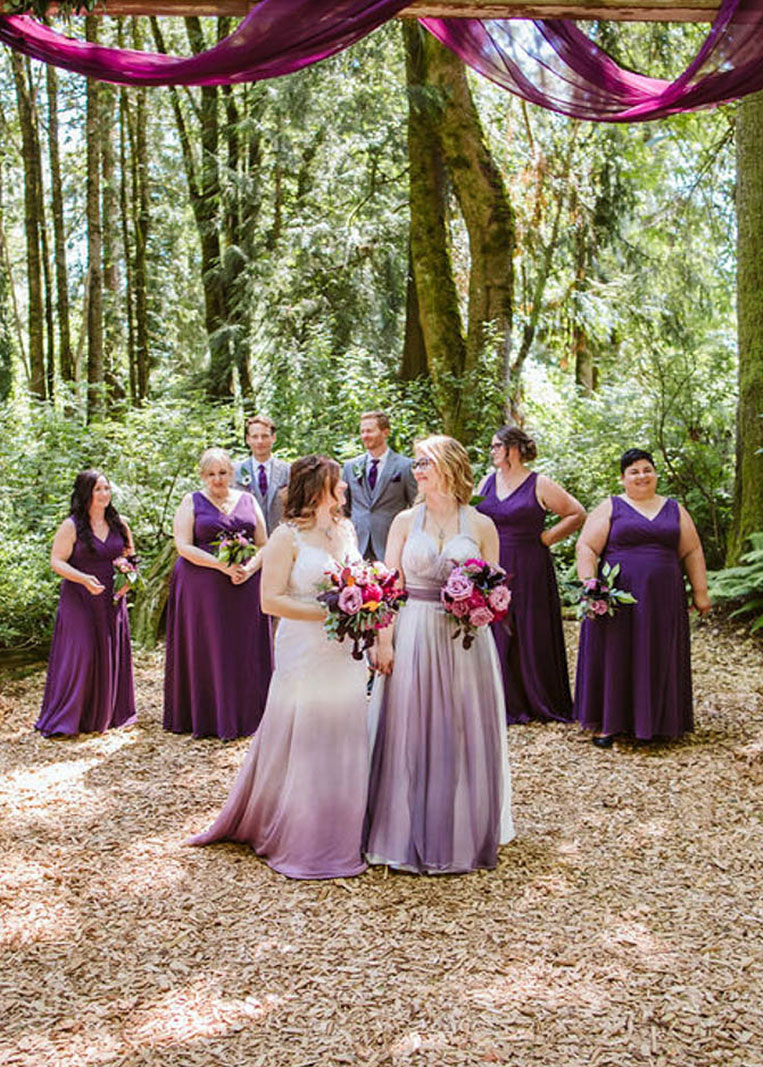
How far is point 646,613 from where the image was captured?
6.60m

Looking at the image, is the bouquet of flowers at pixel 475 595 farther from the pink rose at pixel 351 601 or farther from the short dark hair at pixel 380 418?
the short dark hair at pixel 380 418

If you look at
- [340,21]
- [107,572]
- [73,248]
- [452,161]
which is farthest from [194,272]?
[340,21]

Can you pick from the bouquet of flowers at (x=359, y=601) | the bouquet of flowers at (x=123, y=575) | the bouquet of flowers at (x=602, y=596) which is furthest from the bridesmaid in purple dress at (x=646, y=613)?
the bouquet of flowers at (x=123, y=575)

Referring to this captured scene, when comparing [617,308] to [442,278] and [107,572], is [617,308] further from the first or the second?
[107,572]

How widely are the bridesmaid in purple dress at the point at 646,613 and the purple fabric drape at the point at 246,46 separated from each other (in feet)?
11.1

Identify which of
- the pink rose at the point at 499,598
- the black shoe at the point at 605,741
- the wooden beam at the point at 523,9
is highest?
the wooden beam at the point at 523,9

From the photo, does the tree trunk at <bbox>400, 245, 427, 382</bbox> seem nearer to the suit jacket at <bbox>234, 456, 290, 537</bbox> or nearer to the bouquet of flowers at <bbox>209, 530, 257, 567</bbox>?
the suit jacket at <bbox>234, 456, 290, 537</bbox>

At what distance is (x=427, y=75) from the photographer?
11891mm

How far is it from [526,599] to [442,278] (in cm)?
622

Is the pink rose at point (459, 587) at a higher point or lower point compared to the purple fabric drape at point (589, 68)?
lower

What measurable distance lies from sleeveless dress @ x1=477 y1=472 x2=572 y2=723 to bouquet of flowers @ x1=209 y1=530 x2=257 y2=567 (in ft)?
5.73

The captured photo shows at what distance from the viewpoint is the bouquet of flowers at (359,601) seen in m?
4.39

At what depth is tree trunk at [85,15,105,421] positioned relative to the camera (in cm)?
1293

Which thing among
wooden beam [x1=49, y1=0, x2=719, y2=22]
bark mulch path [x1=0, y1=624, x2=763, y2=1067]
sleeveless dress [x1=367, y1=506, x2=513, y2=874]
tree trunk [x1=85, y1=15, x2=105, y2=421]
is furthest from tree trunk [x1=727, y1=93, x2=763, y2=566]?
tree trunk [x1=85, y1=15, x2=105, y2=421]
